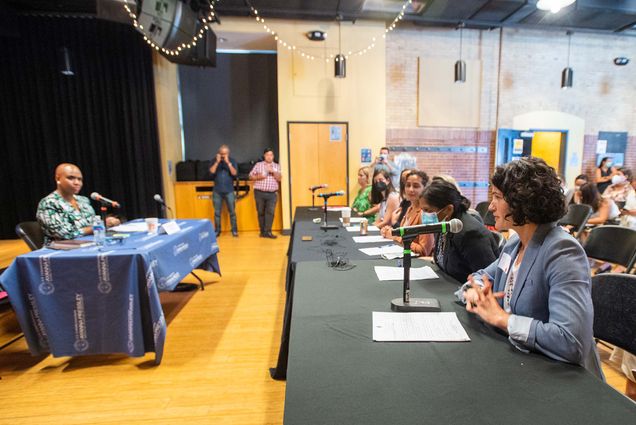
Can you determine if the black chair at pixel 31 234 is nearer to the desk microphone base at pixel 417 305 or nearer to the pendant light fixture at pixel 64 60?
the desk microphone base at pixel 417 305

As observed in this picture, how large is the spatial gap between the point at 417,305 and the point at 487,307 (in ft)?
0.78

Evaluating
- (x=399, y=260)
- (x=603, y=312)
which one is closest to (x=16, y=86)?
(x=399, y=260)

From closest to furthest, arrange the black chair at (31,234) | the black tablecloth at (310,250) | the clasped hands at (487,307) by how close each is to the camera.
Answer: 1. the clasped hands at (487,307)
2. the black tablecloth at (310,250)
3. the black chair at (31,234)

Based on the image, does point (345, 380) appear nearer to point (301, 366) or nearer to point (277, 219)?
point (301, 366)

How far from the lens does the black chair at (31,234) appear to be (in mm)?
2487

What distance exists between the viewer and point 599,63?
6734 mm

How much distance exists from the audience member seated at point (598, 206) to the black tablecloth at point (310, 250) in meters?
2.75

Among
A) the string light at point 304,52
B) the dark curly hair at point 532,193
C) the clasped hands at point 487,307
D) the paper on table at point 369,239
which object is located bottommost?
the paper on table at point 369,239

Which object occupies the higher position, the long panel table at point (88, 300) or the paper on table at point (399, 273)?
the paper on table at point (399, 273)

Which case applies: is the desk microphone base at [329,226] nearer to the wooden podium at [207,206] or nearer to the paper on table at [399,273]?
the paper on table at [399,273]

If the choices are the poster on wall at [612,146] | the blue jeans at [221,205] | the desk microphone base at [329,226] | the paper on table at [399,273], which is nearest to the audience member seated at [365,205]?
the desk microphone base at [329,226]

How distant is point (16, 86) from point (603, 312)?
25.2 feet

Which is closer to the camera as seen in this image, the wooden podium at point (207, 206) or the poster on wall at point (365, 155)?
the wooden podium at point (207, 206)

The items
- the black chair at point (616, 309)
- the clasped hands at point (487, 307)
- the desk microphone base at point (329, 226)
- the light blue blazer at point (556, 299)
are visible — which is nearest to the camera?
the light blue blazer at point (556, 299)
